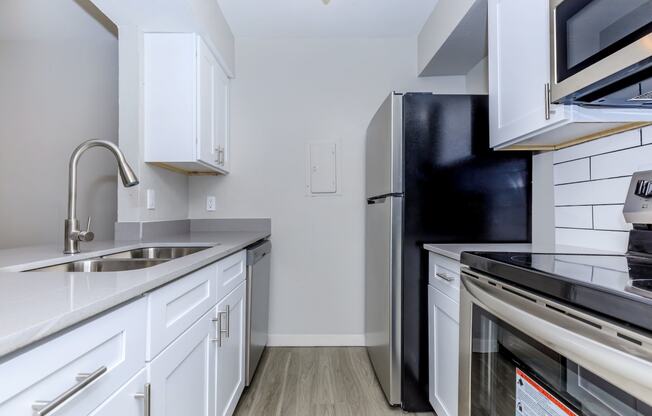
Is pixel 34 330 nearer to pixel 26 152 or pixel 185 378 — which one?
pixel 185 378

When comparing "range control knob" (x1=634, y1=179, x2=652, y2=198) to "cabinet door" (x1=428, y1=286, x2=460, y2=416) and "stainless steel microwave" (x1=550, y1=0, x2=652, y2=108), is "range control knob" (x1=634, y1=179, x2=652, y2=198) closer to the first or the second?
"stainless steel microwave" (x1=550, y1=0, x2=652, y2=108)

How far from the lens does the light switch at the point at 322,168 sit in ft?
8.71

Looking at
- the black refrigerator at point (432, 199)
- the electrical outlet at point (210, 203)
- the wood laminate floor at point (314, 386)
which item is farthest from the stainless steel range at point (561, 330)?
the electrical outlet at point (210, 203)

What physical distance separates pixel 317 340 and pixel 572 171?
2.00 meters

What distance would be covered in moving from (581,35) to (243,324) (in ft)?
6.14

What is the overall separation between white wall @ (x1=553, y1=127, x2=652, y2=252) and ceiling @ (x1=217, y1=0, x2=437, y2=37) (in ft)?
4.66

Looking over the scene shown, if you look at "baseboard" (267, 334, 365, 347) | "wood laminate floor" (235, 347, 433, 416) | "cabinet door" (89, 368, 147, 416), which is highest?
"cabinet door" (89, 368, 147, 416)

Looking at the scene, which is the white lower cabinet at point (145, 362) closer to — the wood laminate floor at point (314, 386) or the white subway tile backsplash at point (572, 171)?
the wood laminate floor at point (314, 386)

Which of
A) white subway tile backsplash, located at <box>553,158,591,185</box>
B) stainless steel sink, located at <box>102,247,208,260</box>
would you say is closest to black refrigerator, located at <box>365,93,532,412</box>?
white subway tile backsplash, located at <box>553,158,591,185</box>

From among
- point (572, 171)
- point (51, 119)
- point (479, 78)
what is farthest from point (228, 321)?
point (479, 78)

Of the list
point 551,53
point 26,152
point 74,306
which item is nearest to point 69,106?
point 26,152

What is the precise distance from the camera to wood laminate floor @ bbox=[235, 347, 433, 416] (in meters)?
1.80

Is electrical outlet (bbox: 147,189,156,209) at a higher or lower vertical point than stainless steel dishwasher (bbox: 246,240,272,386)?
higher

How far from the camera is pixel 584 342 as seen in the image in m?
0.66
